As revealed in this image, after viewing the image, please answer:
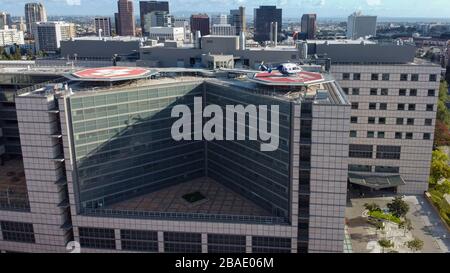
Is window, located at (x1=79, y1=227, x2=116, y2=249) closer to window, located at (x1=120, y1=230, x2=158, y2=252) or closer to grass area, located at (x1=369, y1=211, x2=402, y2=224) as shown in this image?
window, located at (x1=120, y1=230, x2=158, y2=252)

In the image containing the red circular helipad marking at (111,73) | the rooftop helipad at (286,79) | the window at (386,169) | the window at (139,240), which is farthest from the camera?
the window at (386,169)

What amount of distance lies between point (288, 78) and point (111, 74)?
84.5 ft

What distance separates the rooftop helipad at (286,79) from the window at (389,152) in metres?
27.2

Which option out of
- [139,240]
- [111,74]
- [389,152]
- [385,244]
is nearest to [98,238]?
[139,240]

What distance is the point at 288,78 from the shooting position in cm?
6016

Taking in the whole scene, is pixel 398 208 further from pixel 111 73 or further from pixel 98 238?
pixel 111 73

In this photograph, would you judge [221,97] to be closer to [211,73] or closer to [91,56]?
[211,73]

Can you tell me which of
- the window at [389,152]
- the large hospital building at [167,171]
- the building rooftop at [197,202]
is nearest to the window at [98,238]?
the large hospital building at [167,171]

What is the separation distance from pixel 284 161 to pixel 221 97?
1555cm

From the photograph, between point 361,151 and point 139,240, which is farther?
point 361,151

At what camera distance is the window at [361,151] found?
81812mm

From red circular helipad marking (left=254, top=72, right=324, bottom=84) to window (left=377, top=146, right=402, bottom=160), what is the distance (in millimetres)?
27224

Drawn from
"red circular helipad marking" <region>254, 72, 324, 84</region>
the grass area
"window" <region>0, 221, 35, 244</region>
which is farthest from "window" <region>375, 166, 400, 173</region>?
"window" <region>0, 221, 35, 244</region>

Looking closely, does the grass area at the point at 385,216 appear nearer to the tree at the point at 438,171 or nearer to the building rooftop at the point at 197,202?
the building rooftop at the point at 197,202
